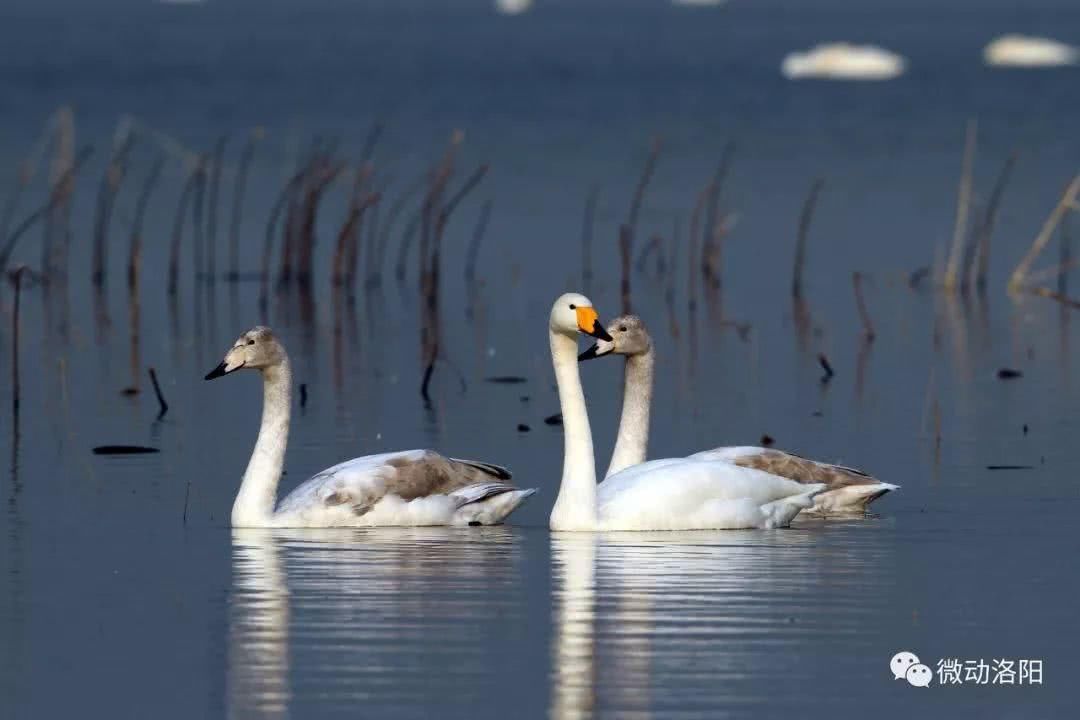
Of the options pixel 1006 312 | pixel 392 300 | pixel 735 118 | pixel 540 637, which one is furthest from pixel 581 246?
pixel 735 118

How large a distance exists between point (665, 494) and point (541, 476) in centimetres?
242

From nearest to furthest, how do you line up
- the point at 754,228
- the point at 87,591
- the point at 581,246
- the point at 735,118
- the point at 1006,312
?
the point at 87,591
the point at 1006,312
the point at 581,246
the point at 754,228
the point at 735,118

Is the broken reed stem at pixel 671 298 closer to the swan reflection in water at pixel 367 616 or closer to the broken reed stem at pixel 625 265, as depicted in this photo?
the broken reed stem at pixel 625 265

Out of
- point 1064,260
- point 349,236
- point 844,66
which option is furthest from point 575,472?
point 844,66

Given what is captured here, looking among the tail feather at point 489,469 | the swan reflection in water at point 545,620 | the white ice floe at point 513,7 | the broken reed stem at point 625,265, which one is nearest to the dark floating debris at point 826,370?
the broken reed stem at point 625,265

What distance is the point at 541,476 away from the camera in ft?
55.4

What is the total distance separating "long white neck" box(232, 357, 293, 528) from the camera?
15.1 m

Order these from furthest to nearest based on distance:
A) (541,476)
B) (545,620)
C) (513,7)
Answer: (513,7) → (541,476) → (545,620)

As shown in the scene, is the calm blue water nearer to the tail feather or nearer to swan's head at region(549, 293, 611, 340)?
the tail feather

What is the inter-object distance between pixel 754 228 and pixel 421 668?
1110 inches

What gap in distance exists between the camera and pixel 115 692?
1063 cm

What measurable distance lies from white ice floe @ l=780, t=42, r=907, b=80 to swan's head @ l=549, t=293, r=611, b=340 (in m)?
71.3

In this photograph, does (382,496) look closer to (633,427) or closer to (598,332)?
(598,332)

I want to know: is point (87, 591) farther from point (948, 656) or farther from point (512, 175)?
point (512, 175)
